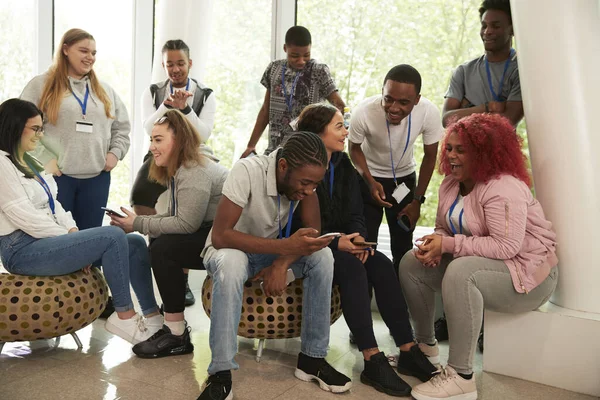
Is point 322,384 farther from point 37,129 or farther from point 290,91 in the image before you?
point 290,91

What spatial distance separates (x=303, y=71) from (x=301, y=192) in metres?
1.50

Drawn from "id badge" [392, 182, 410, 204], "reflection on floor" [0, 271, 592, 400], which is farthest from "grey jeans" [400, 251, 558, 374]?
"id badge" [392, 182, 410, 204]

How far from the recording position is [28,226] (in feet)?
10.1

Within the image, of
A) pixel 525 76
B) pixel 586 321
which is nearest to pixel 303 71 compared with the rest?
pixel 525 76

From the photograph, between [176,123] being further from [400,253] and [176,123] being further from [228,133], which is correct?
[228,133]

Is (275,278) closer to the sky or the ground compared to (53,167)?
closer to the ground

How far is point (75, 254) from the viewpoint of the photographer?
10.2 ft

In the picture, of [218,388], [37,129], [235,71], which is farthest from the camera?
A: [235,71]

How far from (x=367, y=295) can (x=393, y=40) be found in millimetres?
2285

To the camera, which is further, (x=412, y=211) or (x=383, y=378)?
(x=412, y=211)

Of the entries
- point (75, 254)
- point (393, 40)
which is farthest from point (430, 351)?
point (393, 40)

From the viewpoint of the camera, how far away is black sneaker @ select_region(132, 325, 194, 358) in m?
3.21

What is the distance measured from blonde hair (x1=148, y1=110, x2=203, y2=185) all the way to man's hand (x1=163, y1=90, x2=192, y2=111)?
23.1 inches

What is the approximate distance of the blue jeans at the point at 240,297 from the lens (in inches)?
108
